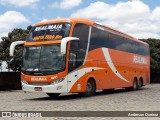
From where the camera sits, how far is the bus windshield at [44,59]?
17.4 m

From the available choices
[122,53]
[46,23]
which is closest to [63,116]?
[46,23]

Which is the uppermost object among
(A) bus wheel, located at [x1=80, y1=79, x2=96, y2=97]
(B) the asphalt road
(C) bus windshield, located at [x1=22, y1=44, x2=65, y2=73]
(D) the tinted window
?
(D) the tinted window

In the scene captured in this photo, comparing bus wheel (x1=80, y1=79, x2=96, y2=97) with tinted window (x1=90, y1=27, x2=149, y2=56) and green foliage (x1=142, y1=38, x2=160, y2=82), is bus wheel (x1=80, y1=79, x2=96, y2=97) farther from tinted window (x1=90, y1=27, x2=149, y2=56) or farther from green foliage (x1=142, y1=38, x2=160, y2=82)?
green foliage (x1=142, y1=38, x2=160, y2=82)

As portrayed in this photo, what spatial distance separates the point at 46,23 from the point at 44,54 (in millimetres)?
2000

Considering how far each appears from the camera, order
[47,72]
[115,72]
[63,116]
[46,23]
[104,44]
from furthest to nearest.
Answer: [115,72], [104,44], [46,23], [47,72], [63,116]

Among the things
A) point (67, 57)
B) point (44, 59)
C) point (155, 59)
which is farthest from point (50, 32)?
point (155, 59)

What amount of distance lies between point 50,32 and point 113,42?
5.92 m

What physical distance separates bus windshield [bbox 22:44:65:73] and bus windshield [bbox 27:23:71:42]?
548 mm

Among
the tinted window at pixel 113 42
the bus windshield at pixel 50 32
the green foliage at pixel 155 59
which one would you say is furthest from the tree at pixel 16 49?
the green foliage at pixel 155 59

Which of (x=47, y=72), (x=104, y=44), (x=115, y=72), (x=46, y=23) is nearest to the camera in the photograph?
(x=47, y=72)

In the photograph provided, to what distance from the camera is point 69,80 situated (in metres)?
17.6

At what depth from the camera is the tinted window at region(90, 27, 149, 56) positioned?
20062mm

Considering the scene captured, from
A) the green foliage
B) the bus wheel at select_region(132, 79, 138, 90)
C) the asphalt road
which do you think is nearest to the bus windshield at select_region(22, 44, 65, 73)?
the asphalt road

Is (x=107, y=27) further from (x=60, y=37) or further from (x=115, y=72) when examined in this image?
(x=60, y=37)
